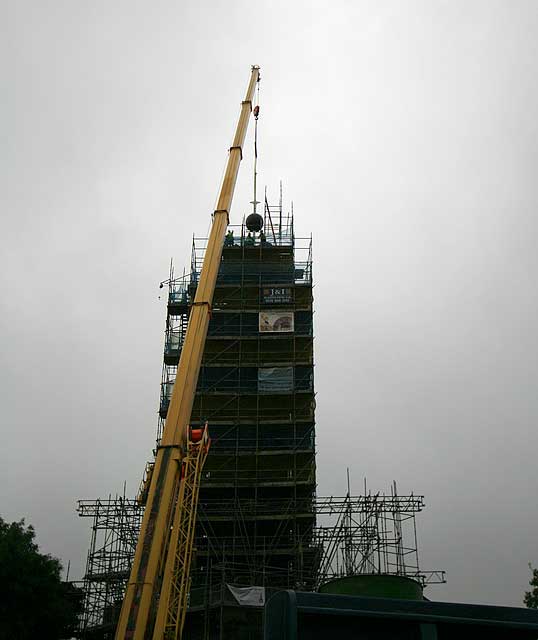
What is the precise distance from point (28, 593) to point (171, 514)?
15.4 meters

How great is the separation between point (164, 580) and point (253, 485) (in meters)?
14.3

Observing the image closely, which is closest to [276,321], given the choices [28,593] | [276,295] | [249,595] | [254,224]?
[276,295]

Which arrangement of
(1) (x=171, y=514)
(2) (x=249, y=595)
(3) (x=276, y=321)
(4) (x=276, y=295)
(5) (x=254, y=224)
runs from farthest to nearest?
(5) (x=254, y=224), (4) (x=276, y=295), (3) (x=276, y=321), (2) (x=249, y=595), (1) (x=171, y=514)

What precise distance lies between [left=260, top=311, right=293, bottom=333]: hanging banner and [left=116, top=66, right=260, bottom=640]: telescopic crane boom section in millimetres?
12318

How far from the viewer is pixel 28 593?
30422mm

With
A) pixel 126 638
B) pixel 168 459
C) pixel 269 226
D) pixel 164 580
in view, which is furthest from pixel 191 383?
pixel 269 226

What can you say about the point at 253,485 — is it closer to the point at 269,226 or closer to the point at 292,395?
the point at 292,395

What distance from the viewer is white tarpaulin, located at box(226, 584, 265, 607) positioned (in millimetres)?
26531

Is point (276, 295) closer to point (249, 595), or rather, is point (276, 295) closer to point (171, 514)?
point (249, 595)

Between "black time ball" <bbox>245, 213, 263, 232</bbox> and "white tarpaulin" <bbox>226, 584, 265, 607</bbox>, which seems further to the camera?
"black time ball" <bbox>245, 213, 263, 232</bbox>

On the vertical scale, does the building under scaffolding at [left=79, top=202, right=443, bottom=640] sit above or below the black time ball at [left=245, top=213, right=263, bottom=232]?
below

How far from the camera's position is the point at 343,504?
104ft

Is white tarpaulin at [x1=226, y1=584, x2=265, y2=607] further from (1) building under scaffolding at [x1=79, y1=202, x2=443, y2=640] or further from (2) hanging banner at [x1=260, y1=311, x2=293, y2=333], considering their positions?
(2) hanging banner at [x1=260, y1=311, x2=293, y2=333]

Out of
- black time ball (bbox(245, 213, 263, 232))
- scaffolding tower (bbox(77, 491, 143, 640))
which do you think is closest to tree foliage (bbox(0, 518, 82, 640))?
scaffolding tower (bbox(77, 491, 143, 640))
